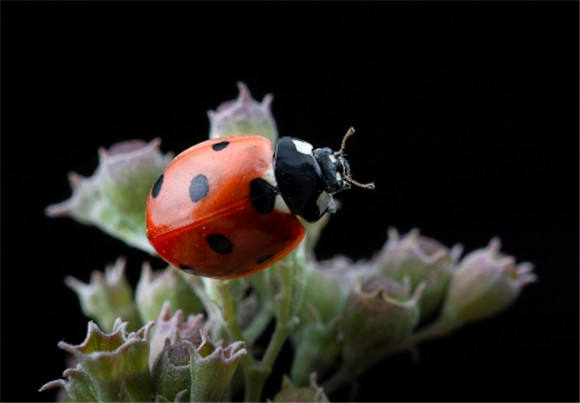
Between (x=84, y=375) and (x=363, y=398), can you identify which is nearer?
(x=84, y=375)

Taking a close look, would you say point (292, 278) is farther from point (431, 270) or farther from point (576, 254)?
point (576, 254)

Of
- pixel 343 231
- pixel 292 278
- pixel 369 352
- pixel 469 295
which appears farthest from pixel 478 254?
pixel 343 231

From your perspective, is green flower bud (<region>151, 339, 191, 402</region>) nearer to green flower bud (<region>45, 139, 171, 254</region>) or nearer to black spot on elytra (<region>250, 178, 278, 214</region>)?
black spot on elytra (<region>250, 178, 278, 214</region>)

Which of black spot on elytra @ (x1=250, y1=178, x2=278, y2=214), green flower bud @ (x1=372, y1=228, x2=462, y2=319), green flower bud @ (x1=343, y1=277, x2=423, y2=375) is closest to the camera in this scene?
black spot on elytra @ (x1=250, y1=178, x2=278, y2=214)

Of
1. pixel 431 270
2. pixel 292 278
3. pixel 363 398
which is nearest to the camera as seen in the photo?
pixel 292 278

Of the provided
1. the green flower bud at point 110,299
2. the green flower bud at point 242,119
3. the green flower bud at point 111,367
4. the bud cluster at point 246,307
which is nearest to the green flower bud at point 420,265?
the bud cluster at point 246,307

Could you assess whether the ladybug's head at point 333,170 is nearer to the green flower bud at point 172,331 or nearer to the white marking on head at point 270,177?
the white marking on head at point 270,177

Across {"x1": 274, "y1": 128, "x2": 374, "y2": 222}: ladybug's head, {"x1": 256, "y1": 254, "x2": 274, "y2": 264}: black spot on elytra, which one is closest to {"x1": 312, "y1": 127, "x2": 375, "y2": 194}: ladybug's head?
{"x1": 274, "y1": 128, "x2": 374, "y2": 222}: ladybug's head
